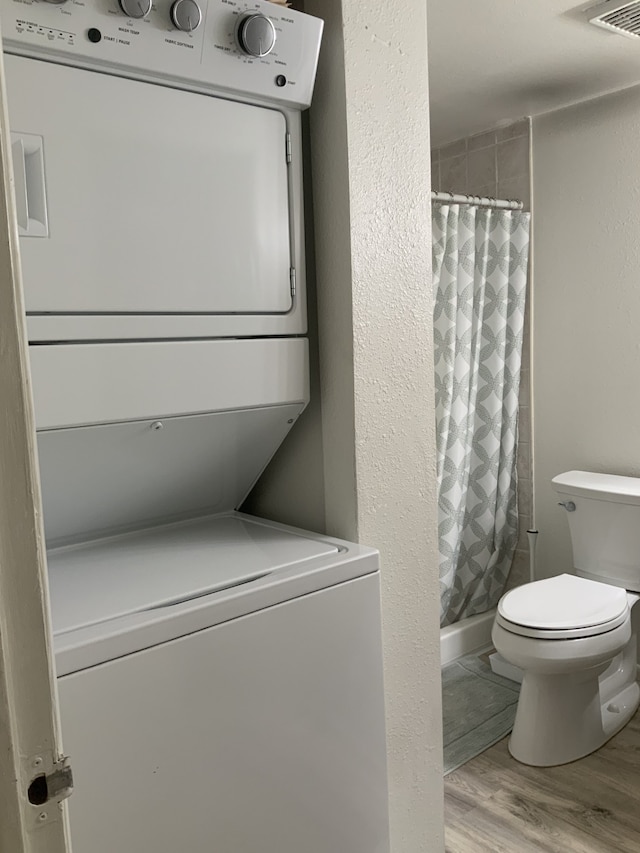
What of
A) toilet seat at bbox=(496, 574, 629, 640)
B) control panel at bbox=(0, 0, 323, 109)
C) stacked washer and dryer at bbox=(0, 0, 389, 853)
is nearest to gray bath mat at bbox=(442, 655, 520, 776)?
toilet seat at bbox=(496, 574, 629, 640)

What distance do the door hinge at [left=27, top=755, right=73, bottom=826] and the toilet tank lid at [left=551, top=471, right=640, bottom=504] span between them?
2.14m

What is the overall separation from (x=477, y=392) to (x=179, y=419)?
69.4 inches

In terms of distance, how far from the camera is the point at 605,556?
2.52 metres

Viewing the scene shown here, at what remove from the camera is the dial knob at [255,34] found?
124cm

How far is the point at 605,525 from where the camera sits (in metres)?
2.50

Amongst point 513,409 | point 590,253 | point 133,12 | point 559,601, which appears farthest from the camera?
point 513,409

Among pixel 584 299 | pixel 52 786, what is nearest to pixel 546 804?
pixel 584 299

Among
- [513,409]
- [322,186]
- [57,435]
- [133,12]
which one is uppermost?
[133,12]

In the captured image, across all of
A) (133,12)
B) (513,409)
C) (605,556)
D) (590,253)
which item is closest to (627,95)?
(590,253)

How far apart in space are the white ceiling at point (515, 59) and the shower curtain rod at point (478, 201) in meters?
0.32

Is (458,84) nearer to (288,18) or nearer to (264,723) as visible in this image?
(288,18)

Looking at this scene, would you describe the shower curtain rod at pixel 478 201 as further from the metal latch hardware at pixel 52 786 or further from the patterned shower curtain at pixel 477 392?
the metal latch hardware at pixel 52 786

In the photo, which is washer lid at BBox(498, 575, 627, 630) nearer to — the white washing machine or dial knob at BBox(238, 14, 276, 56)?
the white washing machine

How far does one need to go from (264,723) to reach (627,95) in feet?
7.71
